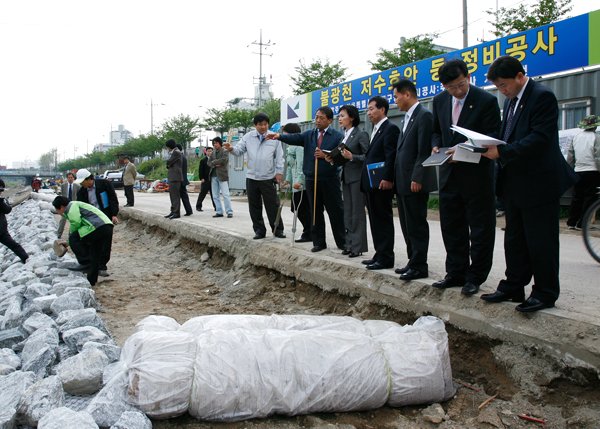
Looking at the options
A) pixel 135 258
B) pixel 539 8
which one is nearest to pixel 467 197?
pixel 135 258

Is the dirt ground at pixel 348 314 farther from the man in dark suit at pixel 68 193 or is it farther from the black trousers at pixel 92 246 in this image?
the man in dark suit at pixel 68 193

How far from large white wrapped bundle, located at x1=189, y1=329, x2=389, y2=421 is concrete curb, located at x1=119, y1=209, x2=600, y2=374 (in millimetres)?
852

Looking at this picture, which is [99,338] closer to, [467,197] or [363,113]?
[467,197]

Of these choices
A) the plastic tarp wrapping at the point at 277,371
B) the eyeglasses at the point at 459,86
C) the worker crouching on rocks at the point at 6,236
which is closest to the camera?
the plastic tarp wrapping at the point at 277,371

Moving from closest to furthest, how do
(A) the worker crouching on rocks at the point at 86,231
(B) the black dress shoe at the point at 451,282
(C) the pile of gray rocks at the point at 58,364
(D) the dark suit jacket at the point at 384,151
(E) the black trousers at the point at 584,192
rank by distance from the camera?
(C) the pile of gray rocks at the point at 58,364 < (B) the black dress shoe at the point at 451,282 < (D) the dark suit jacket at the point at 384,151 < (A) the worker crouching on rocks at the point at 86,231 < (E) the black trousers at the point at 584,192

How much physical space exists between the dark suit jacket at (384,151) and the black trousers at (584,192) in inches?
167

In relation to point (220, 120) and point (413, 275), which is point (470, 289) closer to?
point (413, 275)

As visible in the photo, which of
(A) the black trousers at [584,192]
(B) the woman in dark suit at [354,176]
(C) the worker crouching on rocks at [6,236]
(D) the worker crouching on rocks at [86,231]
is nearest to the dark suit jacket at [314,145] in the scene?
(B) the woman in dark suit at [354,176]

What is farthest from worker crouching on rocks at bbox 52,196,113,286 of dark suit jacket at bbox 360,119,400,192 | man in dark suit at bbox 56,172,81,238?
man in dark suit at bbox 56,172,81,238

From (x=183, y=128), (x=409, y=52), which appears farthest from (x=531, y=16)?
(x=183, y=128)

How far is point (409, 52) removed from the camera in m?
22.9

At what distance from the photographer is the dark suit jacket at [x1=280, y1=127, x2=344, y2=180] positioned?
5.00 m

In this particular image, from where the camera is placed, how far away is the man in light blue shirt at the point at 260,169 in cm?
602

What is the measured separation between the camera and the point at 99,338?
3.08 m
